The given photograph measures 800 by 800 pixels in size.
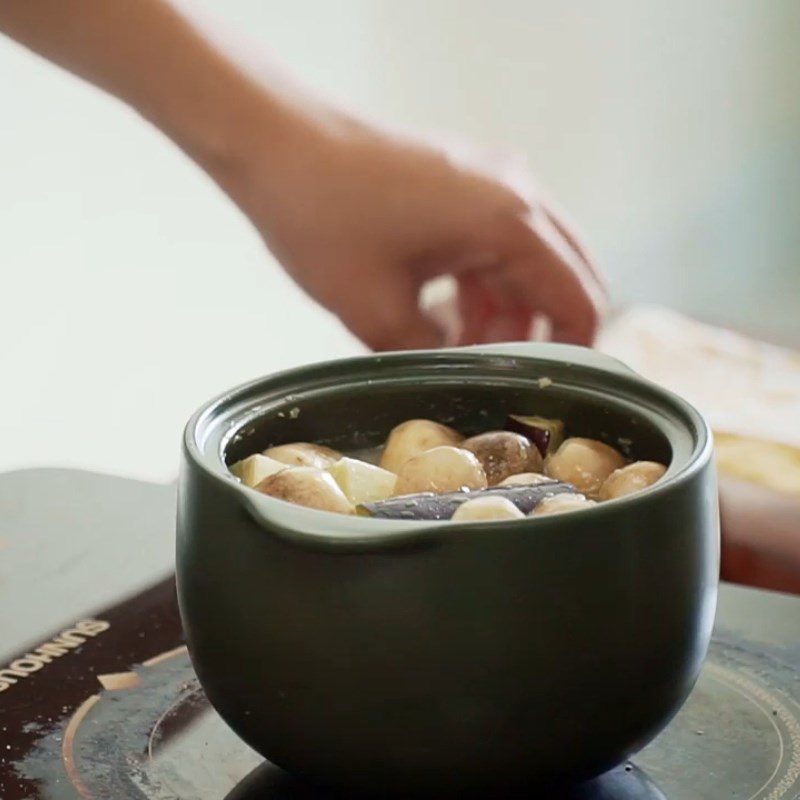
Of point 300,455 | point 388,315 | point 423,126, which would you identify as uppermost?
point 300,455

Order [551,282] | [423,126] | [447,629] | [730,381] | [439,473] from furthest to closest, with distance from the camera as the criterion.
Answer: [423,126]
[730,381]
[551,282]
[439,473]
[447,629]

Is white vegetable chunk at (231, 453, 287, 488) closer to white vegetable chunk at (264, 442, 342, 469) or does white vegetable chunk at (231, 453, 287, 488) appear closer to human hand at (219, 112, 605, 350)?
white vegetable chunk at (264, 442, 342, 469)

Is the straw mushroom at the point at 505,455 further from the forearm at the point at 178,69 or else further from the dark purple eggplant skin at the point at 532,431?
the forearm at the point at 178,69

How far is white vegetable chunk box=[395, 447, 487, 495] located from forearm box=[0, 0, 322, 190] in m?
0.57

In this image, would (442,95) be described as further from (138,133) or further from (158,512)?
(158,512)

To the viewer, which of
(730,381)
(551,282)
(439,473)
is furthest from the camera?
(730,381)

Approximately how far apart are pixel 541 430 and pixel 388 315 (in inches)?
18.3

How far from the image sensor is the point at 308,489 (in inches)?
24.0

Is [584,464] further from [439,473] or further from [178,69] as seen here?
[178,69]

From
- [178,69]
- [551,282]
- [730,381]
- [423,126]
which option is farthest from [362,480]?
[423,126]

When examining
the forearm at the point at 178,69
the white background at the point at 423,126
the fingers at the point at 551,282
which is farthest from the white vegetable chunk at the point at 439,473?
the white background at the point at 423,126

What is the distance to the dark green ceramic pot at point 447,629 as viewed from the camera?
539 mm

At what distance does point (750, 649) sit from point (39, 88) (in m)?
1.43

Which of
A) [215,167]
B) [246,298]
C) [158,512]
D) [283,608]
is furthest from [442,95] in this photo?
[283,608]
